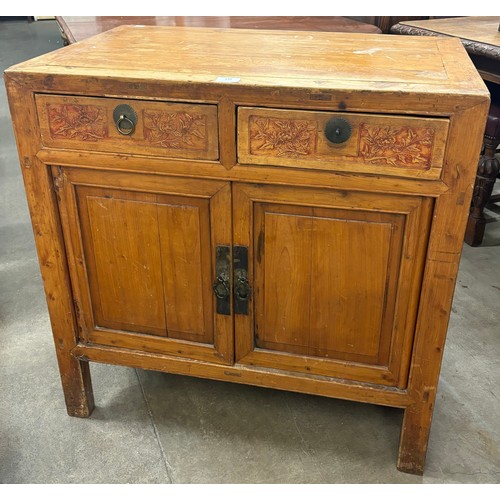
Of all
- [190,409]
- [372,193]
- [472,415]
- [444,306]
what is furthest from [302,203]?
[472,415]

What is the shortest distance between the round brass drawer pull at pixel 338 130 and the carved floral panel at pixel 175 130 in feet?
0.87

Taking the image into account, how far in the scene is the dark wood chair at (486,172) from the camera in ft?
7.86

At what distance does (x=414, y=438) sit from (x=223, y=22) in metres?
2.15

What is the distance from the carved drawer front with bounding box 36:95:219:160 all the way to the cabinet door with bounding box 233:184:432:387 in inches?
5.9

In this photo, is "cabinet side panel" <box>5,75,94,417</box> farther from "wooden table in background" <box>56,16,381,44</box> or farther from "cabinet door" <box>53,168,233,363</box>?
"wooden table in background" <box>56,16,381,44</box>

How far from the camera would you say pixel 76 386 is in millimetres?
1624

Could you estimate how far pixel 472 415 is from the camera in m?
1.68

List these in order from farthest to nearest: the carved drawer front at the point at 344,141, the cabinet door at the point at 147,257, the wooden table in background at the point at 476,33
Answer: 1. the wooden table in background at the point at 476,33
2. the cabinet door at the point at 147,257
3. the carved drawer front at the point at 344,141

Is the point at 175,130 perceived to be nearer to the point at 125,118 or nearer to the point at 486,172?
the point at 125,118

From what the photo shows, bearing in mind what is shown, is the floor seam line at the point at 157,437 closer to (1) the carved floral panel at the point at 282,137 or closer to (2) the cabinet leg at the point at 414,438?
(2) the cabinet leg at the point at 414,438

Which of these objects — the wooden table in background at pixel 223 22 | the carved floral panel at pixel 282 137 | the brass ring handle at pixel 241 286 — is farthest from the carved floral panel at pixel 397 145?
the wooden table in background at pixel 223 22

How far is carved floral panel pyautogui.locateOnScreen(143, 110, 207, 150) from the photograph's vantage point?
3.95ft

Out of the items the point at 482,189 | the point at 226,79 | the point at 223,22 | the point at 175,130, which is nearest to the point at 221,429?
the point at 175,130

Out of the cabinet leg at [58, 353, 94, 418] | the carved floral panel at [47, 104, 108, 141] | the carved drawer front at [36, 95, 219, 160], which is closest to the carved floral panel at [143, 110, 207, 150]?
the carved drawer front at [36, 95, 219, 160]
